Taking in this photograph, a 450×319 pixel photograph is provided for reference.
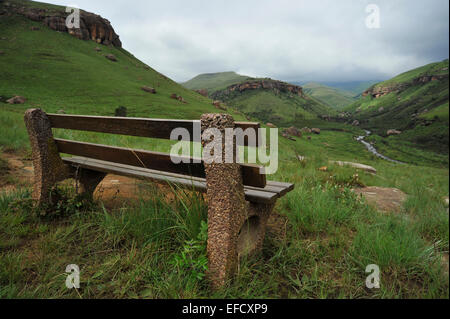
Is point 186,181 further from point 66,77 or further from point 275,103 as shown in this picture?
point 66,77

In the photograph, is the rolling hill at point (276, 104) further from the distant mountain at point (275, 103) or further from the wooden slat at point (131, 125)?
the wooden slat at point (131, 125)

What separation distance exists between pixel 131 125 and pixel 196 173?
0.72 m

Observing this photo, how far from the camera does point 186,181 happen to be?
2215 millimetres

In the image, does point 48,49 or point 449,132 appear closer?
point 449,132

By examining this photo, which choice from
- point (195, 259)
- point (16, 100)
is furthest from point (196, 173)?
point (16, 100)

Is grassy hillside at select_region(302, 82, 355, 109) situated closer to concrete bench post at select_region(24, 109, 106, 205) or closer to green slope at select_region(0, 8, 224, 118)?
green slope at select_region(0, 8, 224, 118)

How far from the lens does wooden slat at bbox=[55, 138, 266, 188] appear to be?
174cm

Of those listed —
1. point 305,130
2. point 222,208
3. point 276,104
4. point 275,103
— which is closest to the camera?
point 222,208

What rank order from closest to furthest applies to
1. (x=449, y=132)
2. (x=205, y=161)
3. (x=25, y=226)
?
(x=449, y=132), (x=205, y=161), (x=25, y=226)

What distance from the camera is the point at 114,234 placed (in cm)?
236

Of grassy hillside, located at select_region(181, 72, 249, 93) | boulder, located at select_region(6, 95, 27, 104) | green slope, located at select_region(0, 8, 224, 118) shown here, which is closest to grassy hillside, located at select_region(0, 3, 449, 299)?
green slope, located at select_region(0, 8, 224, 118)
